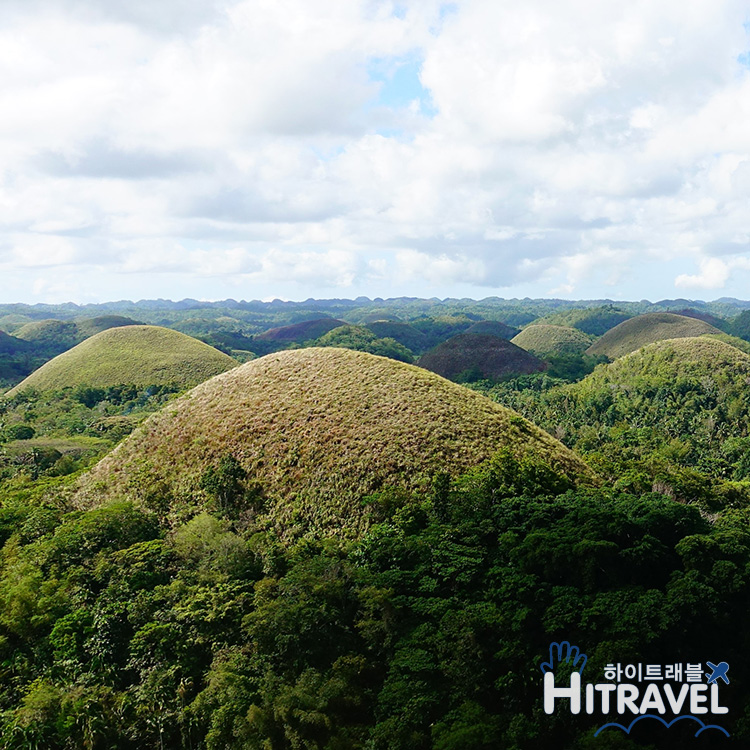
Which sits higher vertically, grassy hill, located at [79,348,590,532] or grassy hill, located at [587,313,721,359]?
grassy hill, located at [587,313,721,359]

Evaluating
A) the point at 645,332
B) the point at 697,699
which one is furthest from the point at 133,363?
the point at 645,332

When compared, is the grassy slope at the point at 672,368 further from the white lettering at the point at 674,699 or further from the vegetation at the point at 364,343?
the white lettering at the point at 674,699

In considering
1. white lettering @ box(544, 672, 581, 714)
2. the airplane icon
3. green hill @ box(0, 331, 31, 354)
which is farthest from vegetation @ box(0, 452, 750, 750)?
green hill @ box(0, 331, 31, 354)

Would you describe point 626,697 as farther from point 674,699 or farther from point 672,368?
point 672,368

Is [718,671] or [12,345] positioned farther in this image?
[12,345]

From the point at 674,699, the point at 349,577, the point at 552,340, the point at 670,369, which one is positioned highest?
the point at 552,340

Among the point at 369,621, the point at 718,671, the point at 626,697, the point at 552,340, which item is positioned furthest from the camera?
the point at 552,340

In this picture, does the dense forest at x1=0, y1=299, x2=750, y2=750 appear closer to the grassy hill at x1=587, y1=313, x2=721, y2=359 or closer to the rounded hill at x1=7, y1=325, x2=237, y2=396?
the rounded hill at x1=7, y1=325, x2=237, y2=396
